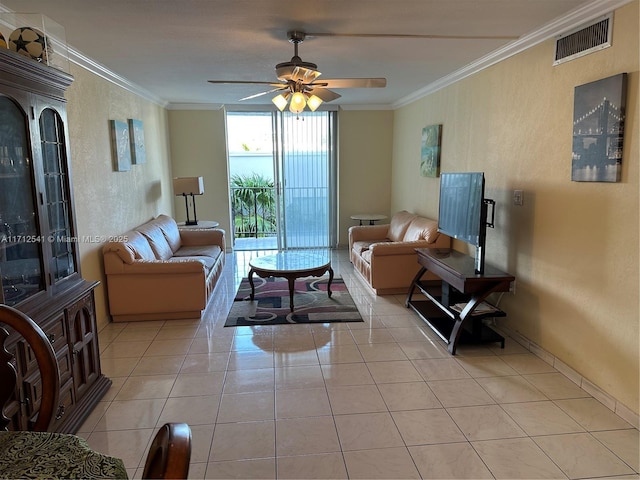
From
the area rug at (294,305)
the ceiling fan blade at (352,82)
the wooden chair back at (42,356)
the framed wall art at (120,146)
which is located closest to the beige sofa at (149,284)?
the area rug at (294,305)

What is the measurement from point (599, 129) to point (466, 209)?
125 cm

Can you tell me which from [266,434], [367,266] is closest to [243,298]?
[367,266]

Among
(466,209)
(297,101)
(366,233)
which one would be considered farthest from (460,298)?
(366,233)

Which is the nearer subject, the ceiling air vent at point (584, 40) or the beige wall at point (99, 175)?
the ceiling air vent at point (584, 40)

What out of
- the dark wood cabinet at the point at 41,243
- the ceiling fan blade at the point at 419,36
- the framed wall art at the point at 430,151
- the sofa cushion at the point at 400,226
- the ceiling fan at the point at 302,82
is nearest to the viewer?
the dark wood cabinet at the point at 41,243

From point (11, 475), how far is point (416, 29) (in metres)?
3.27

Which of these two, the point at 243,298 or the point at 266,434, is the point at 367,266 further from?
the point at 266,434

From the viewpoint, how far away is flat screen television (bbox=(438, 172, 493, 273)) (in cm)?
338

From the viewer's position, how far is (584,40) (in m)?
2.70

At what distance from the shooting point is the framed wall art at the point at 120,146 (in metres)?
4.33

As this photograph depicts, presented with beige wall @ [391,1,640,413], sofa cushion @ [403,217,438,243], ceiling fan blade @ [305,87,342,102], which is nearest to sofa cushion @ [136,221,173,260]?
ceiling fan blade @ [305,87,342,102]

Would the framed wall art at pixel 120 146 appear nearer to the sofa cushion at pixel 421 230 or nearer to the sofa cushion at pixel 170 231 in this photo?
the sofa cushion at pixel 170 231

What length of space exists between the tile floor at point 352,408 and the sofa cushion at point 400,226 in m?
2.00

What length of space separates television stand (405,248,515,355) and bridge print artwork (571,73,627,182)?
98 cm
